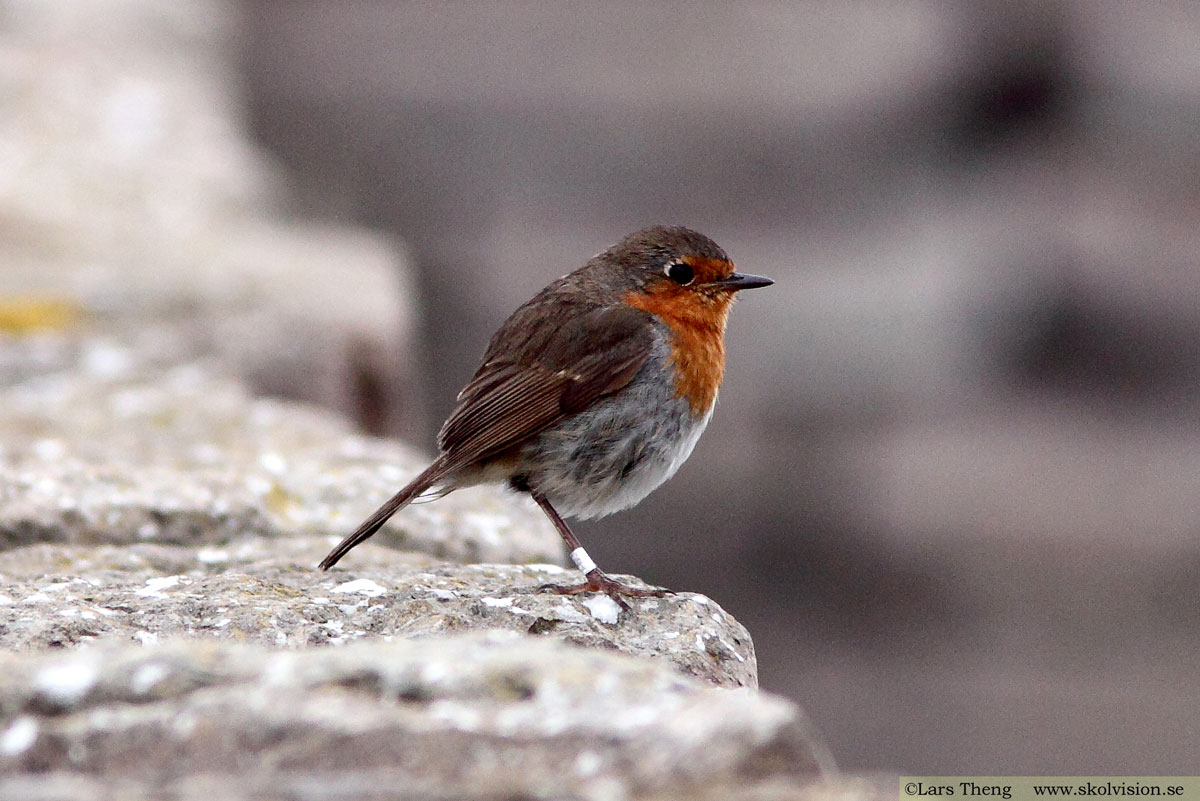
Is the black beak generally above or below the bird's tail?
above

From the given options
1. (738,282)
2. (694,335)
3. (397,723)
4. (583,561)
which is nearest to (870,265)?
(738,282)

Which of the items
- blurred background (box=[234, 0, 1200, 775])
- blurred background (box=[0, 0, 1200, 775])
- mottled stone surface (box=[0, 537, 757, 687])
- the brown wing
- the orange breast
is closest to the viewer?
mottled stone surface (box=[0, 537, 757, 687])

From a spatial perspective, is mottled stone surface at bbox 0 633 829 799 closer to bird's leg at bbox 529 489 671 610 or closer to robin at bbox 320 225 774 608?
bird's leg at bbox 529 489 671 610

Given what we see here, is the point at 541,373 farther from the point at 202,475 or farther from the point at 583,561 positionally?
the point at 202,475

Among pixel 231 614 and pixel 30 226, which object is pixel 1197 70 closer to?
pixel 30 226

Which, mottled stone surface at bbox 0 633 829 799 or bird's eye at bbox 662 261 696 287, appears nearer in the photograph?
mottled stone surface at bbox 0 633 829 799

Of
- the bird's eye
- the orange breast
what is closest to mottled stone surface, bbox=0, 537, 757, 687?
the orange breast

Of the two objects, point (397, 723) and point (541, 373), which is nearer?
point (397, 723)

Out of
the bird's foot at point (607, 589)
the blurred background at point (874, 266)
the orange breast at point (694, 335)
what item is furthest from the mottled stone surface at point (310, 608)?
the blurred background at point (874, 266)
